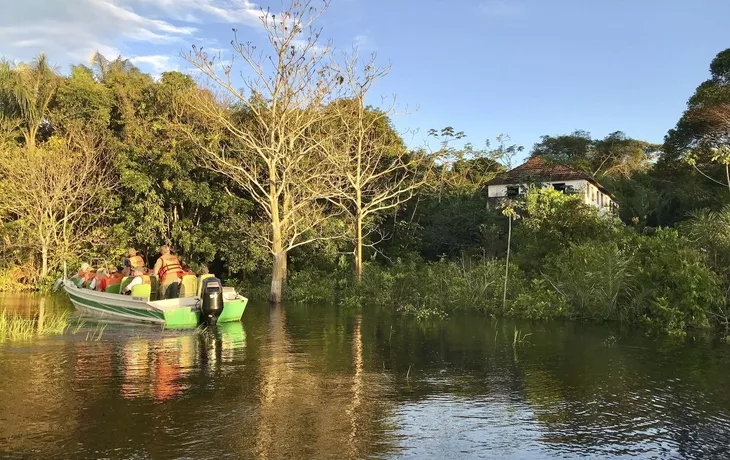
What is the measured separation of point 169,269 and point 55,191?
41.4 ft

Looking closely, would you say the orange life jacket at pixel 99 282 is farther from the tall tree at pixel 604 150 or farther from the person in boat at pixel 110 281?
the tall tree at pixel 604 150

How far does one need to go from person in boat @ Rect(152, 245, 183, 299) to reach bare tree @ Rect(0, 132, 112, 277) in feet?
40.0

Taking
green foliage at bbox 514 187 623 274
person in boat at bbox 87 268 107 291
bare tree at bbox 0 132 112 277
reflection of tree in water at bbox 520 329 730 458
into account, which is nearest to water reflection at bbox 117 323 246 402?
reflection of tree in water at bbox 520 329 730 458

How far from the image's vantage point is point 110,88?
2756 centimetres

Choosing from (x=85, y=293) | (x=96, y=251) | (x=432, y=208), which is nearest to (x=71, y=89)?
(x=96, y=251)

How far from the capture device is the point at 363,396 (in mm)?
8055

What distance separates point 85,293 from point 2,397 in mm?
10187

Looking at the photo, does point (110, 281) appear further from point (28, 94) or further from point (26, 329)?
point (28, 94)

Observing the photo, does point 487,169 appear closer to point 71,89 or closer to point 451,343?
point 71,89

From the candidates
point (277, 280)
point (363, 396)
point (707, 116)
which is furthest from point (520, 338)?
point (707, 116)

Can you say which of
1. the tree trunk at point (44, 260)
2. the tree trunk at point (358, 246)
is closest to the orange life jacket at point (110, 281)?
the tree trunk at point (358, 246)

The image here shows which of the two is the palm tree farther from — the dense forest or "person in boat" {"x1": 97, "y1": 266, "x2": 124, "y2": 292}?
"person in boat" {"x1": 97, "y1": 266, "x2": 124, "y2": 292}

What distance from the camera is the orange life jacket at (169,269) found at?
15617 mm

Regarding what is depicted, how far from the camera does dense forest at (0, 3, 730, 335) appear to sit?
20.5 m
